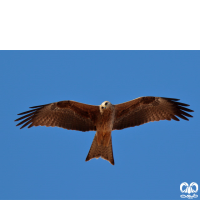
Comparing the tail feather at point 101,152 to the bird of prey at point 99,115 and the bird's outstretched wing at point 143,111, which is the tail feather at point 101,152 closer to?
the bird of prey at point 99,115

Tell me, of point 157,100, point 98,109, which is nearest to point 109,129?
point 98,109

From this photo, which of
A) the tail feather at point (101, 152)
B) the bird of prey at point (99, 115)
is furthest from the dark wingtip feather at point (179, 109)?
the tail feather at point (101, 152)

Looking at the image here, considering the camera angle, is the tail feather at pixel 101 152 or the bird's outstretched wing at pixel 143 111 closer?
the tail feather at pixel 101 152

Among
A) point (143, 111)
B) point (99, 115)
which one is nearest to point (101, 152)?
point (99, 115)

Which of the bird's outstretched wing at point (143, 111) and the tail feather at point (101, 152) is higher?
the bird's outstretched wing at point (143, 111)

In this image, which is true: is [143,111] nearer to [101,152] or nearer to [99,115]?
[99,115]

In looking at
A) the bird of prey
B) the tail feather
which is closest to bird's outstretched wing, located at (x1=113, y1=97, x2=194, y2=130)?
the bird of prey

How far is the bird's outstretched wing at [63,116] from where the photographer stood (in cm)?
806

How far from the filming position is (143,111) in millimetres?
8109

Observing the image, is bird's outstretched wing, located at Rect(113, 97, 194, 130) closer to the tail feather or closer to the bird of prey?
the bird of prey

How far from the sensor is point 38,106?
818cm

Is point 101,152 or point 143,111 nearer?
point 101,152

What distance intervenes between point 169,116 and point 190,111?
26.5 inches

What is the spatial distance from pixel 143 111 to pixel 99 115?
1.46m
